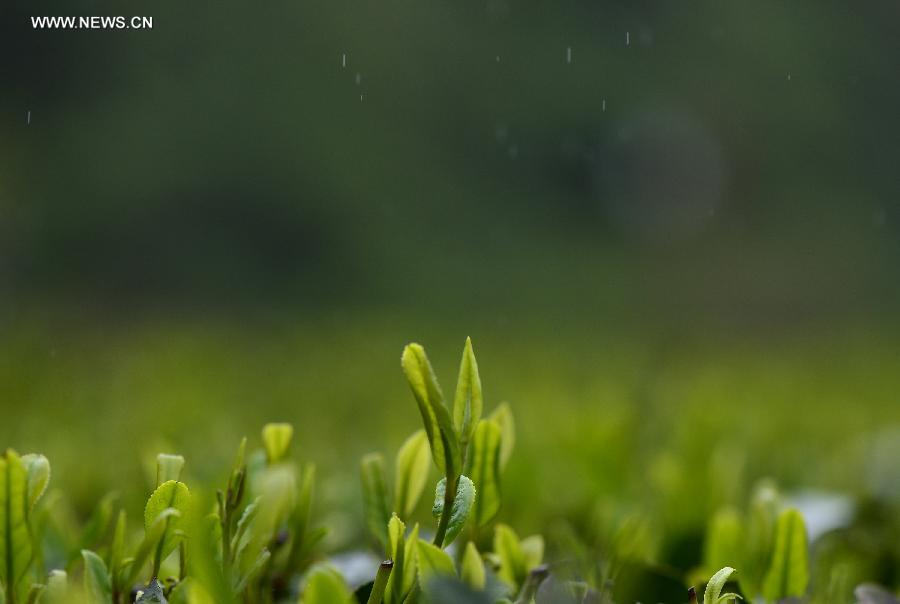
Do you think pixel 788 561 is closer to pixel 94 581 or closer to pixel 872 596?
pixel 872 596

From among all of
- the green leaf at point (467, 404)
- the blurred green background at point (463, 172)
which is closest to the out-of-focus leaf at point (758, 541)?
the green leaf at point (467, 404)

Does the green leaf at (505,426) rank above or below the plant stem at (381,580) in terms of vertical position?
above

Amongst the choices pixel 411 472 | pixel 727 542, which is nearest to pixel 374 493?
pixel 411 472

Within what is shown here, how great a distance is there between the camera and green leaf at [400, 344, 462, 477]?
1.39 feet

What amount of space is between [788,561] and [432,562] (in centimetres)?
24

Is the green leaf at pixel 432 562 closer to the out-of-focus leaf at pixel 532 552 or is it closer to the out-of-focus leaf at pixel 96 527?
the out-of-focus leaf at pixel 532 552

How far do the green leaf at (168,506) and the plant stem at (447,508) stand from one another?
0.12 meters

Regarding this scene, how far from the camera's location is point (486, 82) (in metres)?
10.0

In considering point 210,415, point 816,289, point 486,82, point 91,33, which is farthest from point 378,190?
point 210,415

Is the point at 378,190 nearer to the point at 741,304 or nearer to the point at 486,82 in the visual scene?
the point at 486,82

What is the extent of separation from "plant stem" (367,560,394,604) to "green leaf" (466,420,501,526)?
11 cm

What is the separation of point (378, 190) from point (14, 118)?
3592mm

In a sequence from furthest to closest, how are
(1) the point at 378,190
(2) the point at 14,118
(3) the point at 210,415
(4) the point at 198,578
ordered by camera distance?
(1) the point at 378,190 < (2) the point at 14,118 < (3) the point at 210,415 < (4) the point at 198,578

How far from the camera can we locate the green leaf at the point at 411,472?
541 mm
